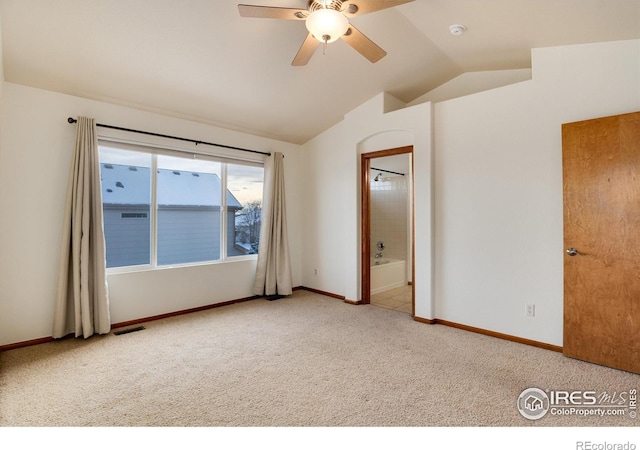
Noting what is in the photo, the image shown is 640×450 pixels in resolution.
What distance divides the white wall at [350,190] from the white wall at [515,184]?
17cm

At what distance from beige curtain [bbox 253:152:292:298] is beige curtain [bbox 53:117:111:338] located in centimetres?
192

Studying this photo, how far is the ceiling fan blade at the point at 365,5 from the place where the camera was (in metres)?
1.90

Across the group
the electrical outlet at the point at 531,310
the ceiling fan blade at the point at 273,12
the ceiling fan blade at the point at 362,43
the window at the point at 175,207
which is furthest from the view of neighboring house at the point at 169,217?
the electrical outlet at the point at 531,310

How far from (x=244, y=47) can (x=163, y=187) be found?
193 centimetres

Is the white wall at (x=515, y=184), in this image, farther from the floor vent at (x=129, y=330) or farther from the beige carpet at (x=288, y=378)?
the floor vent at (x=129, y=330)

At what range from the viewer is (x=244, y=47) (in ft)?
9.49

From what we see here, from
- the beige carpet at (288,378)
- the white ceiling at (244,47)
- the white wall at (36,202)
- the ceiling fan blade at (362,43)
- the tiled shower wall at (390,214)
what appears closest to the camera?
the beige carpet at (288,378)

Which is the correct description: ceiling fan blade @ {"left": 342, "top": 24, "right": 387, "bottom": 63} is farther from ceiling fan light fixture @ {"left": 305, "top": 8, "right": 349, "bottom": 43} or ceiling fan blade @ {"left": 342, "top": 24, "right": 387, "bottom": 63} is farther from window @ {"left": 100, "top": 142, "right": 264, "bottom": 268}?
window @ {"left": 100, "top": 142, "right": 264, "bottom": 268}

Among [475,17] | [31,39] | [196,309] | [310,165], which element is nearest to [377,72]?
[475,17]

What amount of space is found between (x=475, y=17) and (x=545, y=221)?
1861 mm

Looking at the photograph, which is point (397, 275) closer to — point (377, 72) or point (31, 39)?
point (377, 72)

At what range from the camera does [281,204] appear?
15.4 feet

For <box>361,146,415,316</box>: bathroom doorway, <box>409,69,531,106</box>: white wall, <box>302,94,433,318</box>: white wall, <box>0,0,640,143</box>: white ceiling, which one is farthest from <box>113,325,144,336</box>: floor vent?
<box>409,69,531,106</box>: white wall

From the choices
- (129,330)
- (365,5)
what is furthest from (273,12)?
(129,330)
